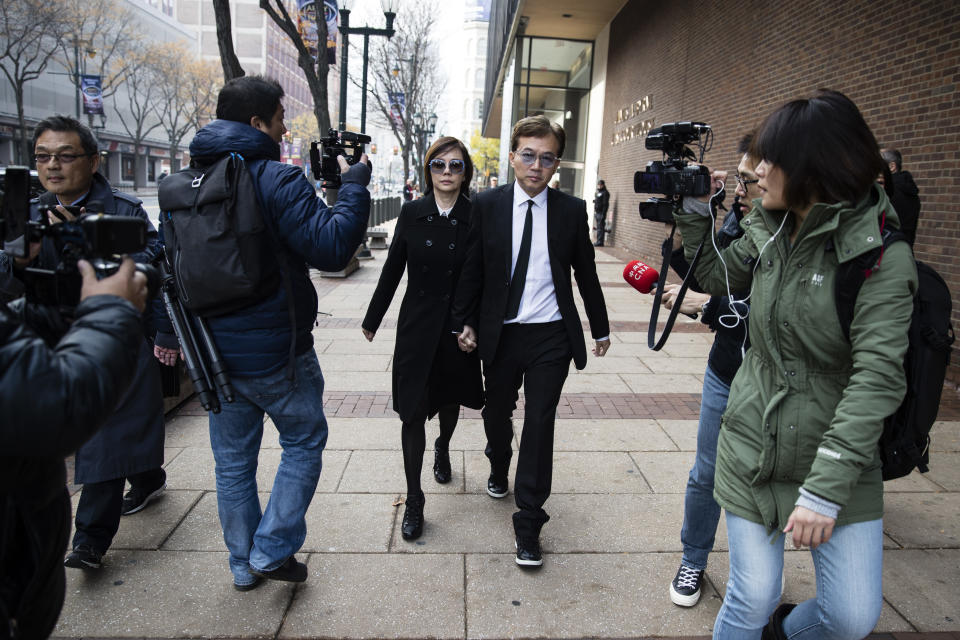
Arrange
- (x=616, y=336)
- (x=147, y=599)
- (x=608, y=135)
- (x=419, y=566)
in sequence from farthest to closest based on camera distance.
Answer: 1. (x=608, y=135)
2. (x=616, y=336)
3. (x=419, y=566)
4. (x=147, y=599)

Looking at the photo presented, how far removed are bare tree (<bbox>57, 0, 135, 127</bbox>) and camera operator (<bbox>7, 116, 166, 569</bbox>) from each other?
32221mm

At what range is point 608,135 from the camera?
65.5ft

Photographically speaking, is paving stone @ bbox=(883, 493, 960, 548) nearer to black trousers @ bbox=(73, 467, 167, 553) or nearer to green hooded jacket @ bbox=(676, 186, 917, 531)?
green hooded jacket @ bbox=(676, 186, 917, 531)

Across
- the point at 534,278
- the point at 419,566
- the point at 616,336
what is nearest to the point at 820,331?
the point at 534,278

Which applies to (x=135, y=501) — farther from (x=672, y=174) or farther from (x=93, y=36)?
(x=93, y=36)

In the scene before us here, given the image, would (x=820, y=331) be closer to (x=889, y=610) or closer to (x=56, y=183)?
(x=889, y=610)

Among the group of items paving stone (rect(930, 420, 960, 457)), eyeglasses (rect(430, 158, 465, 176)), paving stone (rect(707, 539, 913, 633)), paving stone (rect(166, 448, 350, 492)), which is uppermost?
eyeglasses (rect(430, 158, 465, 176))

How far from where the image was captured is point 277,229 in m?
2.58

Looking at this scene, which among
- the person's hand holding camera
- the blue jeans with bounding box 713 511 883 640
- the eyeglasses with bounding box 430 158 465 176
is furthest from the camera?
the eyeglasses with bounding box 430 158 465 176

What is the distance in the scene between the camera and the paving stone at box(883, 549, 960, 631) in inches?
109

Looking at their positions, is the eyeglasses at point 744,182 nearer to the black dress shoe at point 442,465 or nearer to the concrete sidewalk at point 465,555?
the concrete sidewalk at point 465,555

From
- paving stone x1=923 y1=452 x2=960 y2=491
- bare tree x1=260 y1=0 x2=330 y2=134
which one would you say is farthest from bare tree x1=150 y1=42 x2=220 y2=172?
paving stone x1=923 y1=452 x2=960 y2=491

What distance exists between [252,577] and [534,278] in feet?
5.87

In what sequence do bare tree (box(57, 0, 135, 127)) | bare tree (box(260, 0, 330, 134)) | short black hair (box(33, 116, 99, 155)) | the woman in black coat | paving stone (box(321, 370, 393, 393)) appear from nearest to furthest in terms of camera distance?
1. short black hair (box(33, 116, 99, 155))
2. the woman in black coat
3. paving stone (box(321, 370, 393, 393))
4. bare tree (box(260, 0, 330, 134))
5. bare tree (box(57, 0, 135, 127))
